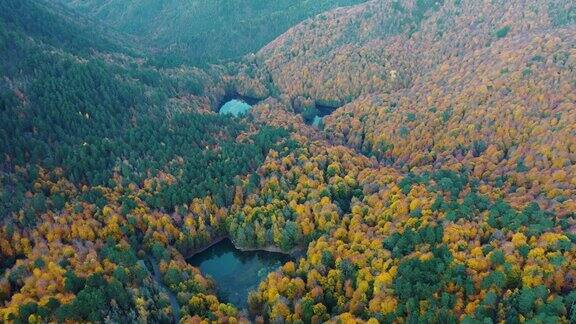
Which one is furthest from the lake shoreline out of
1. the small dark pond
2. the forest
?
the small dark pond

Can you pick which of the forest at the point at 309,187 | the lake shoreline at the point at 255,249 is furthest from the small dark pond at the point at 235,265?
the forest at the point at 309,187

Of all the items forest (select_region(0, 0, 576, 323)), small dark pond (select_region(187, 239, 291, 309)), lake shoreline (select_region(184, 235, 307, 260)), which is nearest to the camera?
forest (select_region(0, 0, 576, 323))

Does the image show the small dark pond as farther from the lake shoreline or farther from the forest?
the forest

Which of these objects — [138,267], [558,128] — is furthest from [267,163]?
[558,128]

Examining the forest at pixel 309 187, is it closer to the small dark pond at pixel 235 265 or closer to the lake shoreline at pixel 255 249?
the lake shoreline at pixel 255 249

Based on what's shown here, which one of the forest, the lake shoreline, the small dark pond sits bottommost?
the small dark pond

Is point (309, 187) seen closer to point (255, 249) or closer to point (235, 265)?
point (255, 249)
